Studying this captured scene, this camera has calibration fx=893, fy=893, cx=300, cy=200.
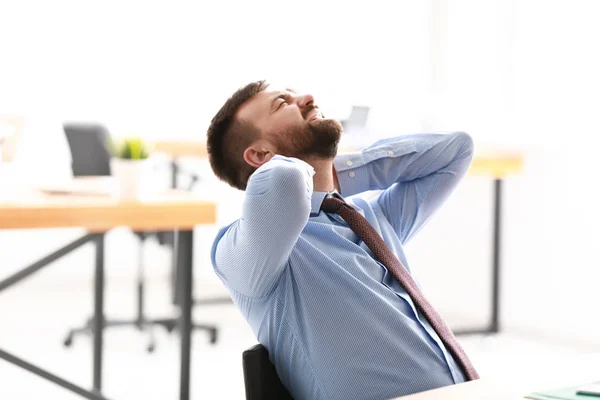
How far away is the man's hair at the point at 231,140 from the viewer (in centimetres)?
169

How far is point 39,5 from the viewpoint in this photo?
5398 mm

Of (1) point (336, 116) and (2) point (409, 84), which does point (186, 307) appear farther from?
(2) point (409, 84)

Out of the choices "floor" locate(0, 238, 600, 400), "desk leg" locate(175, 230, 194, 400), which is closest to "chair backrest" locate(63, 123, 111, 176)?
"floor" locate(0, 238, 600, 400)

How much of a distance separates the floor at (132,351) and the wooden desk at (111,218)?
0.88 metres

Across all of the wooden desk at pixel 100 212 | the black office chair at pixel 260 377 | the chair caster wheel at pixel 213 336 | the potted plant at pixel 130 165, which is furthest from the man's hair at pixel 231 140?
the chair caster wheel at pixel 213 336

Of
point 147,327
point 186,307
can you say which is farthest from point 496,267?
point 186,307

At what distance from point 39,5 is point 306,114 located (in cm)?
421

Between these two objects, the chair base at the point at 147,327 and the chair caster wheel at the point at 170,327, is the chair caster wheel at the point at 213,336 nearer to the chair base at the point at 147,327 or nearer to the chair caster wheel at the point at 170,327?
the chair base at the point at 147,327

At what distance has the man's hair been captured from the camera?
1689 mm

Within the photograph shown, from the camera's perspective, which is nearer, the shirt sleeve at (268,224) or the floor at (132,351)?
the shirt sleeve at (268,224)

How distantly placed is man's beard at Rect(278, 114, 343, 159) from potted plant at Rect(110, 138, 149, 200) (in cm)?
95

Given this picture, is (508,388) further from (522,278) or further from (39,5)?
(39,5)

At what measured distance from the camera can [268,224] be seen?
1.32 meters

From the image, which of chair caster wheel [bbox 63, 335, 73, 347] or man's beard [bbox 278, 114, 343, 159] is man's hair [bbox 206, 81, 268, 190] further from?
chair caster wheel [bbox 63, 335, 73, 347]
